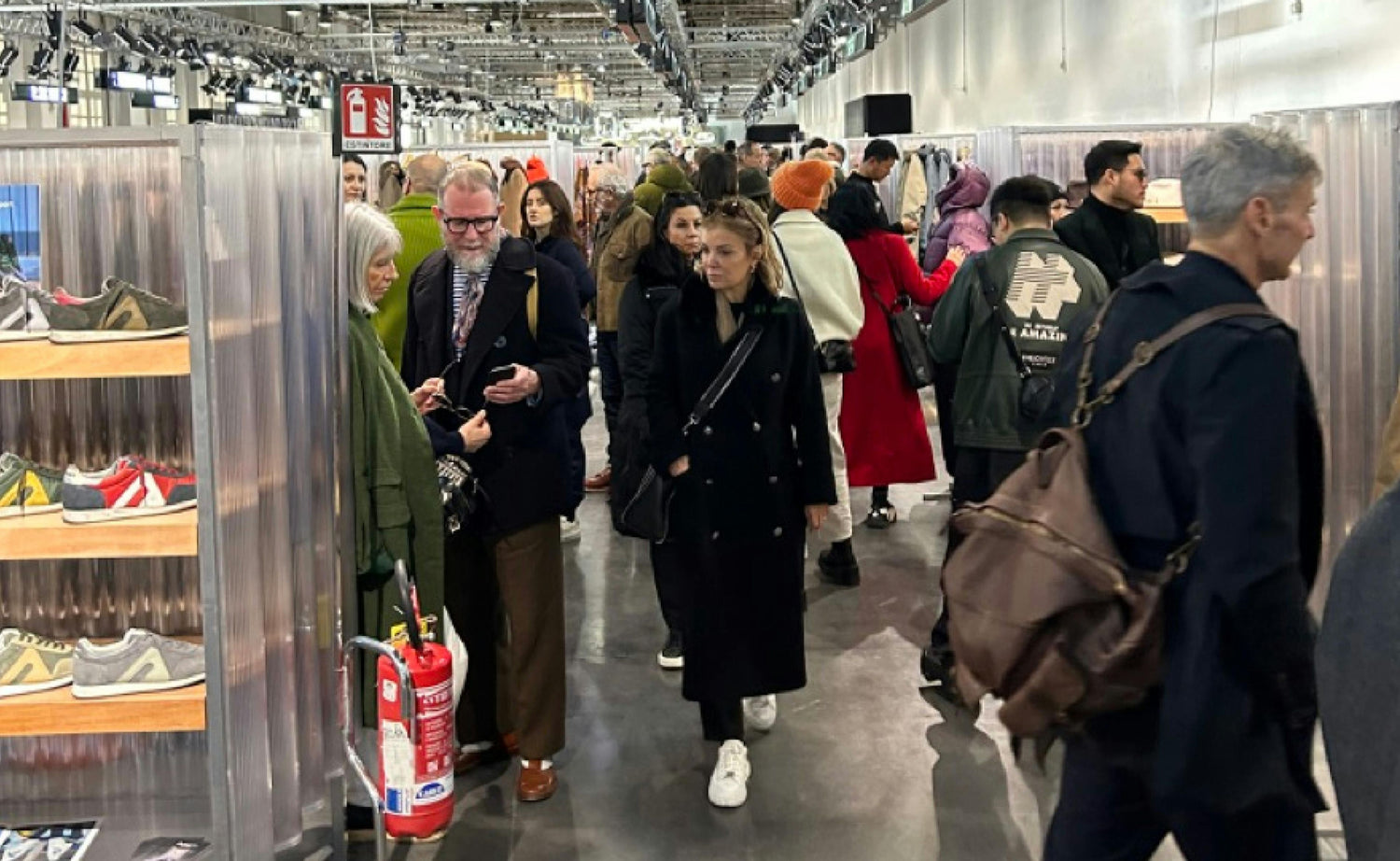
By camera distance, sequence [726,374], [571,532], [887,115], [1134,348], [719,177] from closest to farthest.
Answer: [1134,348]
[726,374]
[719,177]
[571,532]
[887,115]

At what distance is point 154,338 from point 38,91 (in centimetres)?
1549

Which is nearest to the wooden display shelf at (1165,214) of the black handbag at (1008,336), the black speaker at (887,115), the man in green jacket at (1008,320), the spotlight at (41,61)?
the man in green jacket at (1008,320)

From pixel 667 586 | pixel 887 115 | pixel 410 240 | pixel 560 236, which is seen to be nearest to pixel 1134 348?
pixel 667 586

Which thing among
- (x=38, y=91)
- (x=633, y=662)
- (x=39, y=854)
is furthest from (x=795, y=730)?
(x=38, y=91)

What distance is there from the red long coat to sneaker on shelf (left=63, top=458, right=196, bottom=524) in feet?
11.1

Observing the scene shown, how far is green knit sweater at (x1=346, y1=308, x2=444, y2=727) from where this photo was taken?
3.27 meters

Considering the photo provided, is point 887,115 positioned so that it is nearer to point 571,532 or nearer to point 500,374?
point 571,532

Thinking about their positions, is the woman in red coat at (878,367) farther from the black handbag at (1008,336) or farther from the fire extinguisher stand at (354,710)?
the fire extinguisher stand at (354,710)

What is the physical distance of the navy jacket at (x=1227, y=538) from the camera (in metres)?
2.00

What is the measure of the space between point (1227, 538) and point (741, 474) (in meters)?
1.75

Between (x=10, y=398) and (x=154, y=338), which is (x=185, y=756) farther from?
(x=154, y=338)

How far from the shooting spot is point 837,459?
5.54 meters

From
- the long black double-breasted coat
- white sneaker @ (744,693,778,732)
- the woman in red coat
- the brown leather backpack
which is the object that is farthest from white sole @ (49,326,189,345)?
the woman in red coat

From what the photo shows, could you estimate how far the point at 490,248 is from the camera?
372cm
